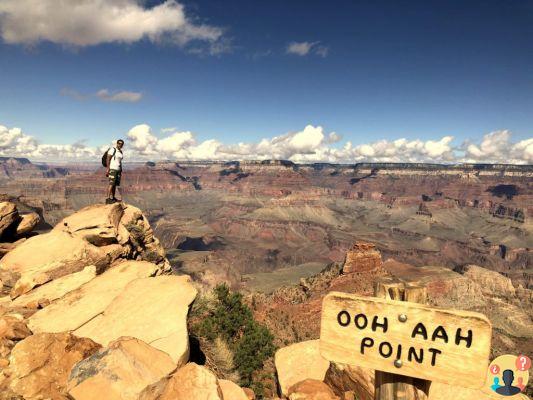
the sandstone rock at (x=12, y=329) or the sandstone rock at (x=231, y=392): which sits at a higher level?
the sandstone rock at (x=12, y=329)

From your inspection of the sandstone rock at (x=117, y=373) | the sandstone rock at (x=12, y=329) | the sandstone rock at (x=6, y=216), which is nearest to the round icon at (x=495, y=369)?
the sandstone rock at (x=117, y=373)


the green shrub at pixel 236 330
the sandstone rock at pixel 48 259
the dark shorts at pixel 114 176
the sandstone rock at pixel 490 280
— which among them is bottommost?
the sandstone rock at pixel 490 280

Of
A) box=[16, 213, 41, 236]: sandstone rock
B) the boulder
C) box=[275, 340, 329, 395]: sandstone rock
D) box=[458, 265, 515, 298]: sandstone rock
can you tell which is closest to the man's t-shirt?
box=[16, 213, 41, 236]: sandstone rock

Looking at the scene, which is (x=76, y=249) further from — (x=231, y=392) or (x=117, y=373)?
(x=231, y=392)

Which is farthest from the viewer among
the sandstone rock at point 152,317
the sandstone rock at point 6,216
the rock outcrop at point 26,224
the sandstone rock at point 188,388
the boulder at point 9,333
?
the rock outcrop at point 26,224

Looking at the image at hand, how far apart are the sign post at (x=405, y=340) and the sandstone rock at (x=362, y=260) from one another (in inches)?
3412

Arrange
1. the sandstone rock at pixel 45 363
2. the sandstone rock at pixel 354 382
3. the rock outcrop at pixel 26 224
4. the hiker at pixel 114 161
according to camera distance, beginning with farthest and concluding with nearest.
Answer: the rock outcrop at pixel 26 224
the hiker at pixel 114 161
the sandstone rock at pixel 354 382
the sandstone rock at pixel 45 363

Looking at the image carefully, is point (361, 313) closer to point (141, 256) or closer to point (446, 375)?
point (446, 375)

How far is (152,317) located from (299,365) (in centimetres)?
529

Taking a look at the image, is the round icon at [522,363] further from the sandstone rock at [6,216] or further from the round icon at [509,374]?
the sandstone rock at [6,216]

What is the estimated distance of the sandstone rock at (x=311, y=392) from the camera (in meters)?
8.20

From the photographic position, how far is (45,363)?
757cm

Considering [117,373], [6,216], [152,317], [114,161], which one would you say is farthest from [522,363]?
[6,216]

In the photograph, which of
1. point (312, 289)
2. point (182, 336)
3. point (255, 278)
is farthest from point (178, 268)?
point (182, 336)
